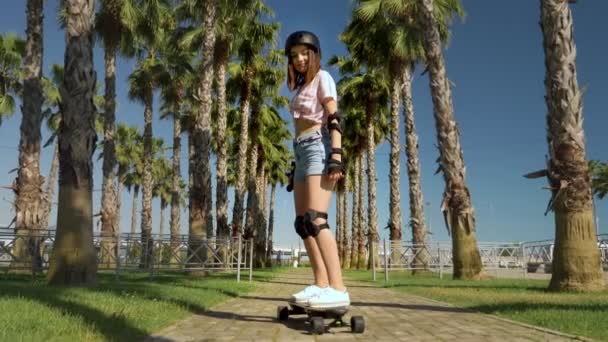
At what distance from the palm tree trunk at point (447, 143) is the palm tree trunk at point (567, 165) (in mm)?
3727

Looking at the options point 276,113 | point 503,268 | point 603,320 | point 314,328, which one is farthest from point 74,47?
point 276,113

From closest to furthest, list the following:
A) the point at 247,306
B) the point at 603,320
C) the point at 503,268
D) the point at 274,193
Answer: the point at 603,320 → the point at 247,306 → the point at 503,268 → the point at 274,193

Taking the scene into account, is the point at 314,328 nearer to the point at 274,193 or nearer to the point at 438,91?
the point at 438,91

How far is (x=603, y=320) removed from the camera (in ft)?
13.5

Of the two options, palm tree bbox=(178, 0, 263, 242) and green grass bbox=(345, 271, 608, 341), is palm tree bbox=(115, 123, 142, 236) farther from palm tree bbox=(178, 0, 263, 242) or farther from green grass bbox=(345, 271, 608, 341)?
green grass bbox=(345, 271, 608, 341)

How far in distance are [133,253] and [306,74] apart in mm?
8319

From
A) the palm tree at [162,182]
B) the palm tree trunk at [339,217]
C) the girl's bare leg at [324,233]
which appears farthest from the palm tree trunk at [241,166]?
the palm tree at [162,182]

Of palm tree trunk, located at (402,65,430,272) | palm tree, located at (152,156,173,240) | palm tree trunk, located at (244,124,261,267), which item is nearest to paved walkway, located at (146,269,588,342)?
palm tree trunk, located at (402,65,430,272)

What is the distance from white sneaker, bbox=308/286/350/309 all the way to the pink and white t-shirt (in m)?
1.43

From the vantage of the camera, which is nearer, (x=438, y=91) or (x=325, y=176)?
(x=325, y=176)

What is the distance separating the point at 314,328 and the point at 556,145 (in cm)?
618

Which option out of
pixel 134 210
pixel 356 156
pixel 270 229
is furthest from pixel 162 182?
pixel 356 156

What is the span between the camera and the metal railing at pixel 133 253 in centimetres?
1053

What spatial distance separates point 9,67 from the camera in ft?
64.8
